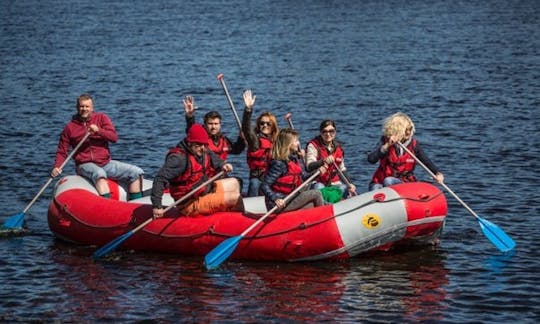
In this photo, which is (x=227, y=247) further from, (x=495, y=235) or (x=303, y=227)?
(x=495, y=235)

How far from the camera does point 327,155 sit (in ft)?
54.9

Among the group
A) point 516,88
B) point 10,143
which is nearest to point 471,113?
point 516,88

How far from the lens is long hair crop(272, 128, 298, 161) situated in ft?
50.8

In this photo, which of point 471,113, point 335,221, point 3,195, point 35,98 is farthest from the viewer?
point 35,98

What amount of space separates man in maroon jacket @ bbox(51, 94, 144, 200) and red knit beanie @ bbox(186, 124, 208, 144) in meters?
2.38

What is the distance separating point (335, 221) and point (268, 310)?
1920 millimetres

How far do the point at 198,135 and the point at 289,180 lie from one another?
1.47 m

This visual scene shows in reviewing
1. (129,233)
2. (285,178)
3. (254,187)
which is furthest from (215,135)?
(129,233)

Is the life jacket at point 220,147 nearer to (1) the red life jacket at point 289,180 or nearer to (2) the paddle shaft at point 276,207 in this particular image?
(1) the red life jacket at point 289,180

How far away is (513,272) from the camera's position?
15633 millimetres

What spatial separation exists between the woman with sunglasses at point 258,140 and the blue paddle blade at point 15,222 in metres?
3.80

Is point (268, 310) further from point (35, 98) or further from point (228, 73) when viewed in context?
point (228, 73)

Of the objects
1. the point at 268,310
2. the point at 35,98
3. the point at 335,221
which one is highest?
the point at 35,98

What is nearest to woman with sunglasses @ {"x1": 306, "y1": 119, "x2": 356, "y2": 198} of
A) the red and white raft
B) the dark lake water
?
the red and white raft
